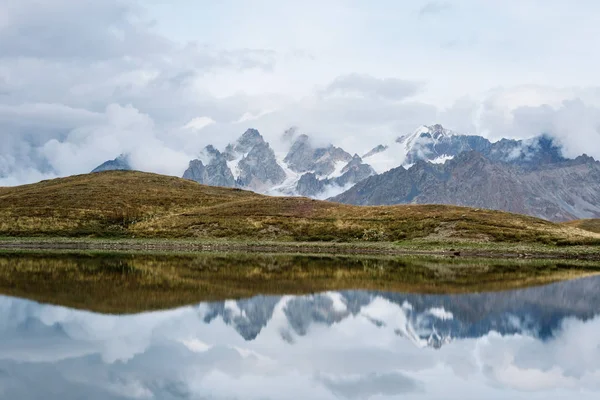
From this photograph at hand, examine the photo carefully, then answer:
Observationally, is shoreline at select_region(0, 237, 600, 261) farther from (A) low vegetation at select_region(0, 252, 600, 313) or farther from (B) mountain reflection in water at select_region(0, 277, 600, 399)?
(B) mountain reflection in water at select_region(0, 277, 600, 399)

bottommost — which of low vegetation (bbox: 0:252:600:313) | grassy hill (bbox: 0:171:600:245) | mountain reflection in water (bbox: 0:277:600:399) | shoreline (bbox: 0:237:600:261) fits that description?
mountain reflection in water (bbox: 0:277:600:399)

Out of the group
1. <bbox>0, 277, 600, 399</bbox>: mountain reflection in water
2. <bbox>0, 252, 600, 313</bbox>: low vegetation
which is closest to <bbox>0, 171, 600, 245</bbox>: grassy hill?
<bbox>0, 252, 600, 313</bbox>: low vegetation

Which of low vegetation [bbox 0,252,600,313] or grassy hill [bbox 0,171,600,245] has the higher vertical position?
grassy hill [bbox 0,171,600,245]

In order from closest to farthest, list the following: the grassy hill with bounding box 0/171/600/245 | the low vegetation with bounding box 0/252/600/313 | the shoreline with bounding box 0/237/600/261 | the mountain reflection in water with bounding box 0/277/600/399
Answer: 1. the mountain reflection in water with bounding box 0/277/600/399
2. the low vegetation with bounding box 0/252/600/313
3. the shoreline with bounding box 0/237/600/261
4. the grassy hill with bounding box 0/171/600/245

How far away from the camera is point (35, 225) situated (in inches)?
5133

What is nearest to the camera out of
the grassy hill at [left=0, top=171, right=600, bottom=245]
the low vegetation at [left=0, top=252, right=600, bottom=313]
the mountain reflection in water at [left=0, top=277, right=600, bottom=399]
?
the mountain reflection in water at [left=0, top=277, right=600, bottom=399]

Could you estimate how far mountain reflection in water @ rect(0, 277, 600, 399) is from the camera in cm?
2002

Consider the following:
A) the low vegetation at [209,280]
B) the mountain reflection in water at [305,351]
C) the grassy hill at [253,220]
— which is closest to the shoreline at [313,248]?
the grassy hill at [253,220]

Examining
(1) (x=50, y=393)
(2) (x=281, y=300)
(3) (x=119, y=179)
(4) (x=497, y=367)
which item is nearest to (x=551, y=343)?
(4) (x=497, y=367)

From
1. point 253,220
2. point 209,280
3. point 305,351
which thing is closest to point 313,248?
point 253,220

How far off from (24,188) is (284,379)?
174591 mm

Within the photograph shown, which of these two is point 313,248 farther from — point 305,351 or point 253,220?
point 305,351

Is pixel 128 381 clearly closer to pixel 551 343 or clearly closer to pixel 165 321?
pixel 165 321

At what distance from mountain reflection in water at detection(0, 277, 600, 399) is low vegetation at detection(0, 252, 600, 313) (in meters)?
3.56
